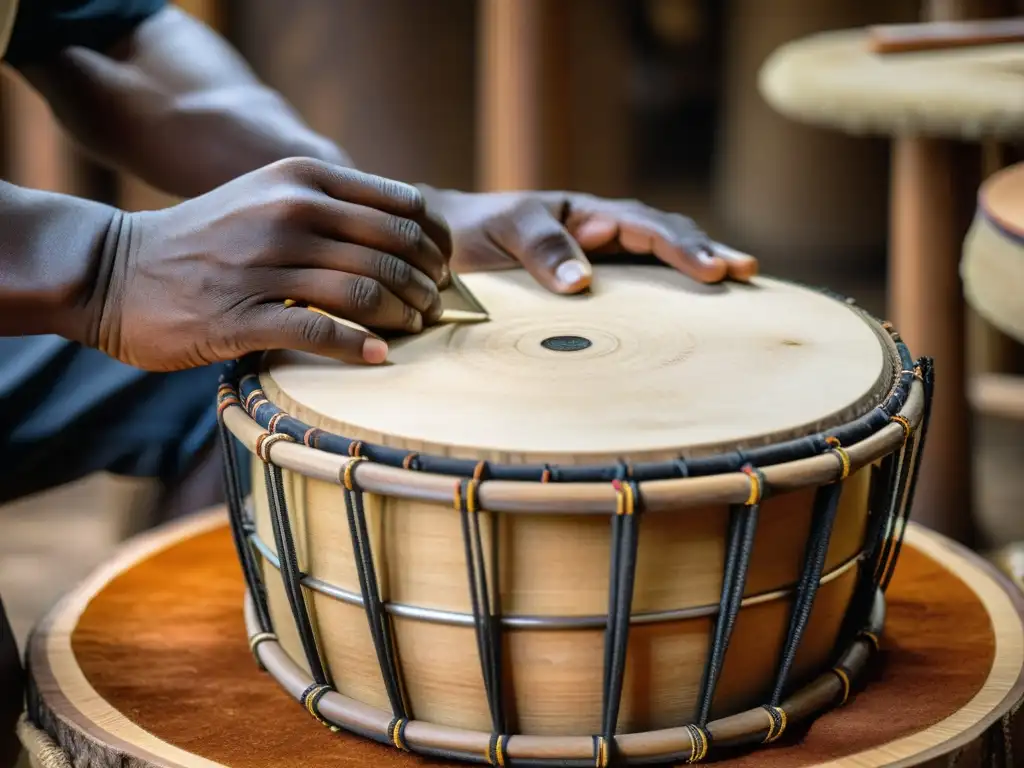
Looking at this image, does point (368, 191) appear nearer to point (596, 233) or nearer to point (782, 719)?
point (596, 233)

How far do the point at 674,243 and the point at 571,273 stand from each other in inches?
4.3

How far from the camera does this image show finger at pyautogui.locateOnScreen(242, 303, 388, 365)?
96 centimetres

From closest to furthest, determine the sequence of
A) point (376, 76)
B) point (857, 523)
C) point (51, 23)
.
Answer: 1. point (857, 523)
2. point (51, 23)
3. point (376, 76)

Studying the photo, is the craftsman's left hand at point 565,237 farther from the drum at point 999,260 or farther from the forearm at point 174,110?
the drum at point 999,260

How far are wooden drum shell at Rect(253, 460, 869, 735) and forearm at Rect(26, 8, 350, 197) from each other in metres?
0.61

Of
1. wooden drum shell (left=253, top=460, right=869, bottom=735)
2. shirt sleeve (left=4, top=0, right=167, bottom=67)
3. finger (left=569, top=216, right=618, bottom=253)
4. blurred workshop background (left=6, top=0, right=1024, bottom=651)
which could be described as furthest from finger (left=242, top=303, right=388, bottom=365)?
blurred workshop background (left=6, top=0, right=1024, bottom=651)

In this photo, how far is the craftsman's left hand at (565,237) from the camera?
116 centimetres

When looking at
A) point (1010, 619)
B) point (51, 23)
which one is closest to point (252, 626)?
point (1010, 619)

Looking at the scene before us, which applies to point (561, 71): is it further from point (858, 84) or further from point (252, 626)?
point (252, 626)

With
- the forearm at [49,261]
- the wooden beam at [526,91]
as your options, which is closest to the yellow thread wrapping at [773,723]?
the forearm at [49,261]

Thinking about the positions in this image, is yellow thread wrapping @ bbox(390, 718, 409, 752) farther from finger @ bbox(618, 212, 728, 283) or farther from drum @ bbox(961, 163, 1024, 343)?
drum @ bbox(961, 163, 1024, 343)

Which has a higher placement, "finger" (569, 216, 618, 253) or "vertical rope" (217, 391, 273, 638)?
"finger" (569, 216, 618, 253)

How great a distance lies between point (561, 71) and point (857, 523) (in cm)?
161

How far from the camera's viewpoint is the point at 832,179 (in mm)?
3666
